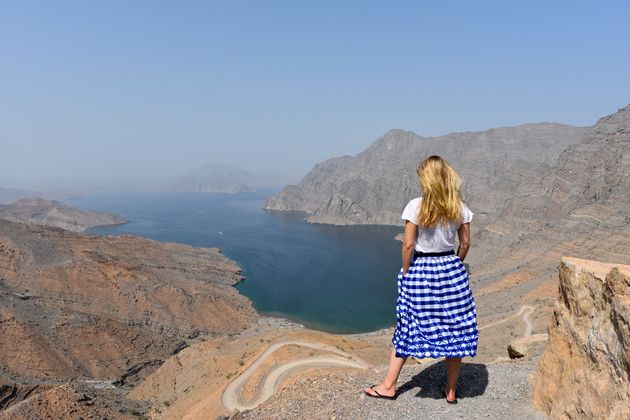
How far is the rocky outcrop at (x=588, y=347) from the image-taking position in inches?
215

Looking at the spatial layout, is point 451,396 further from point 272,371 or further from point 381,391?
point 272,371

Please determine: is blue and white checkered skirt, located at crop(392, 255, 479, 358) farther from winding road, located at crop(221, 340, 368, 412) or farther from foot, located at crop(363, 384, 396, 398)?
winding road, located at crop(221, 340, 368, 412)

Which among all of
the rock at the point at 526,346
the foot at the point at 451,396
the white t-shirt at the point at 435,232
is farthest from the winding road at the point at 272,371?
the white t-shirt at the point at 435,232

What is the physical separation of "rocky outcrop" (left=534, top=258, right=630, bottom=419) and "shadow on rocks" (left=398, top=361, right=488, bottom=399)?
108 centimetres

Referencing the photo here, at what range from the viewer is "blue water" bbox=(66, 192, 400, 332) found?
70062 mm

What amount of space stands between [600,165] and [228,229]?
399 feet

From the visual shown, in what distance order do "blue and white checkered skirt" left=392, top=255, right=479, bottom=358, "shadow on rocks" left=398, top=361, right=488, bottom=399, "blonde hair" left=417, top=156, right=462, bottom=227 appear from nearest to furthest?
"blonde hair" left=417, top=156, right=462, bottom=227 → "blue and white checkered skirt" left=392, top=255, right=479, bottom=358 → "shadow on rocks" left=398, top=361, right=488, bottom=399

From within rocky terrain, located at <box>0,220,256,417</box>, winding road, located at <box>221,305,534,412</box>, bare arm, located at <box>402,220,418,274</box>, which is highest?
bare arm, located at <box>402,220,418,274</box>

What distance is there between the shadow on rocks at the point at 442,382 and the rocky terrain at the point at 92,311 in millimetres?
22485

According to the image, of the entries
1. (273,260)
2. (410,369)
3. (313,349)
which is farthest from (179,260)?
(410,369)

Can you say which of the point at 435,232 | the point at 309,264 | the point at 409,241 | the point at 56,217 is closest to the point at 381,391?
the point at 409,241

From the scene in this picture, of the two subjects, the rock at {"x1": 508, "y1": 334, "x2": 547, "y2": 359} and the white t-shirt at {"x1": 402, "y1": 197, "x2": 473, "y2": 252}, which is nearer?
the white t-shirt at {"x1": 402, "y1": 197, "x2": 473, "y2": 252}

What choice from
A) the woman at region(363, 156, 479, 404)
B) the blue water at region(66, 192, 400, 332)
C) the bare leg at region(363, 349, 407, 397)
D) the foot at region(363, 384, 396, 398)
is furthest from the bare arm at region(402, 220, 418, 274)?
the blue water at region(66, 192, 400, 332)

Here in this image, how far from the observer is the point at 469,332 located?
6.79 metres
